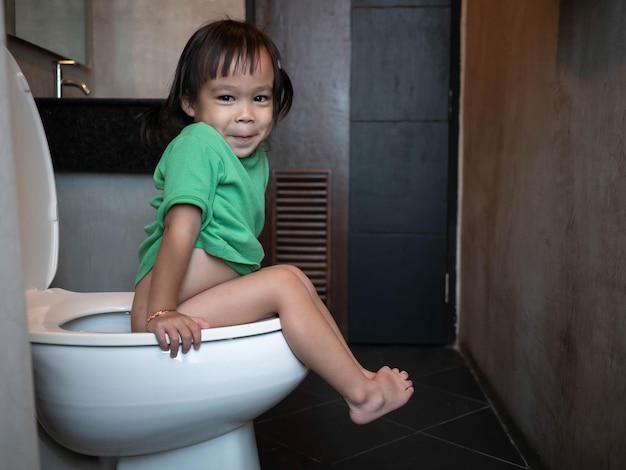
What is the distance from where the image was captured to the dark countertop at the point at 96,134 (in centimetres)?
182

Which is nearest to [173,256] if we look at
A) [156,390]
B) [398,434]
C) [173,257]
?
[173,257]

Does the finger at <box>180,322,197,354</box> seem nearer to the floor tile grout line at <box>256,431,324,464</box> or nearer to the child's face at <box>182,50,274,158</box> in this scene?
the child's face at <box>182,50,274,158</box>

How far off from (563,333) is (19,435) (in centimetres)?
98

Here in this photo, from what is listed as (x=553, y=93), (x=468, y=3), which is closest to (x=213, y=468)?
(x=553, y=93)

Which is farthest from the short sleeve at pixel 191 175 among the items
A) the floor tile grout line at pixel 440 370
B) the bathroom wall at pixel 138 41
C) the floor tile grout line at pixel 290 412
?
the floor tile grout line at pixel 440 370

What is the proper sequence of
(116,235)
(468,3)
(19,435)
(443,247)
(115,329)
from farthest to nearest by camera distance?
1. (443,247)
2. (468,3)
3. (116,235)
4. (115,329)
5. (19,435)

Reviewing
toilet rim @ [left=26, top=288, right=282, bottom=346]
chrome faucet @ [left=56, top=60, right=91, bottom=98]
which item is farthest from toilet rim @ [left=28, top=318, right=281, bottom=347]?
chrome faucet @ [left=56, top=60, right=91, bottom=98]

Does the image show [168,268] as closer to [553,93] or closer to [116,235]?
[553,93]

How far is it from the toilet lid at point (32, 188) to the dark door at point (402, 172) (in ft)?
4.34

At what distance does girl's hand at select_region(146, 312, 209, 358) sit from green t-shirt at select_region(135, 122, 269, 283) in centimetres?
19

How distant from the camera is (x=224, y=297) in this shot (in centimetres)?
112

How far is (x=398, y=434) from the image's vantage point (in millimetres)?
1706

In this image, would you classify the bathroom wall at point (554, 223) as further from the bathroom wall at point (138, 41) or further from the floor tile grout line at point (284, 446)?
the bathroom wall at point (138, 41)

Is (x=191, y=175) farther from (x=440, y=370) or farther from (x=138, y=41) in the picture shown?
(x=440, y=370)
